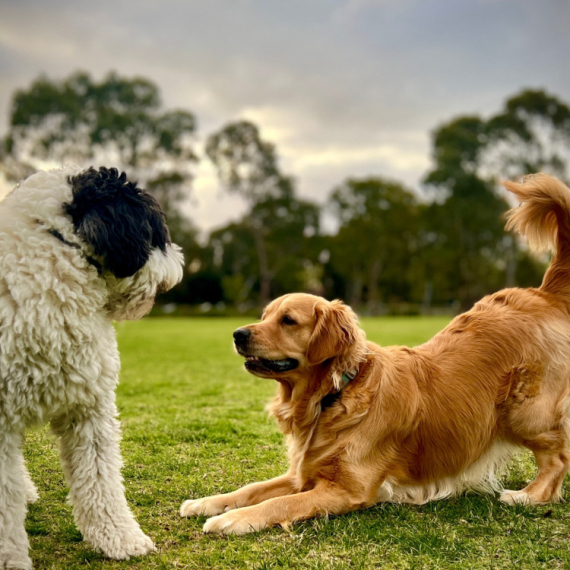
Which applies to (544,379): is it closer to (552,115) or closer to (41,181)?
(41,181)

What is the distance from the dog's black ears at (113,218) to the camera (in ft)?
8.77

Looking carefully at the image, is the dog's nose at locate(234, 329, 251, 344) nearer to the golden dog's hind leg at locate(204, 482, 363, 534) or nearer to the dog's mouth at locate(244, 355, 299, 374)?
the dog's mouth at locate(244, 355, 299, 374)

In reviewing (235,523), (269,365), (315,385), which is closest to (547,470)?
(315,385)

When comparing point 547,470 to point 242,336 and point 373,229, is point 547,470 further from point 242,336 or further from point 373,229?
point 373,229

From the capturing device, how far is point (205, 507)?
3316 millimetres

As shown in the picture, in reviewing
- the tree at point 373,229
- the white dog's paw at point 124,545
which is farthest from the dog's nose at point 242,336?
the tree at point 373,229

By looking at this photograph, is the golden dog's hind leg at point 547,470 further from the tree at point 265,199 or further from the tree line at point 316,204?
the tree at point 265,199

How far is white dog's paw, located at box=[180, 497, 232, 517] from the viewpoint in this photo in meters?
3.30

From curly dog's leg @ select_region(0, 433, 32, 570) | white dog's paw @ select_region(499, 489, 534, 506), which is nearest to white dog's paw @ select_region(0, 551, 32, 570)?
curly dog's leg @ select_region(0, 433, 32, 570)

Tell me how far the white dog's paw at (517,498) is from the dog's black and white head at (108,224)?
109 inches

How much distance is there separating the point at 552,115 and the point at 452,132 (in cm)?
786

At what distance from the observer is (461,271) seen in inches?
1917

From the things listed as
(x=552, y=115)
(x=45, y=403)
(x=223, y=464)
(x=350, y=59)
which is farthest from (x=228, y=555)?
(x=552, y=115)

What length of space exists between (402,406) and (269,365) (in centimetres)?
96
